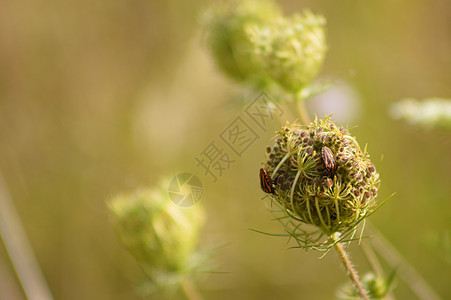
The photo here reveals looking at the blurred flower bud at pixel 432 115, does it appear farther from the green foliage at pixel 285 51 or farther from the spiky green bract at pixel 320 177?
the green foliage at pixel 285 51

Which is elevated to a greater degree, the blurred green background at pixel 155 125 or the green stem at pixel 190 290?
the blurred green background at pixel 155 125

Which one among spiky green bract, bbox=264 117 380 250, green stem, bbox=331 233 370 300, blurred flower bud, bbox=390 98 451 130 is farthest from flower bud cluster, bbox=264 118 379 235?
blurred flower bud, bbox=390 98 451 130

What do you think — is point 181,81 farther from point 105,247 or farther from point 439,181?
point 439,181

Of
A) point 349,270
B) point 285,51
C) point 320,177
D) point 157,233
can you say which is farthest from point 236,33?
point 349,270

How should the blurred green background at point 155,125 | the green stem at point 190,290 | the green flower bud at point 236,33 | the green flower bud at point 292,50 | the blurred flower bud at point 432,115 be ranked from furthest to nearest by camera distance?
the blurred green background at point 155,125 → the green flower bud at point 236,33 → the green stem at point 190,290 → the green flower bud at point 292,50 → the blurred flower bud at point 432,115

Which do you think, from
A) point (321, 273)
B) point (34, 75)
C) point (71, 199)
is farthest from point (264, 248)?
point (34, 75)

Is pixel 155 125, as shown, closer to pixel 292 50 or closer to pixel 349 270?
pixel 292 50

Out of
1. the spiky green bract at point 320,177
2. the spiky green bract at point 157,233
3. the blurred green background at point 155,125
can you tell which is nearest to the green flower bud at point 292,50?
the spiky green bract at point 320,177

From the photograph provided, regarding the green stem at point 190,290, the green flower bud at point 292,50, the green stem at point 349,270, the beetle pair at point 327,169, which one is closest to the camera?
the beetle pair at point 327,169
